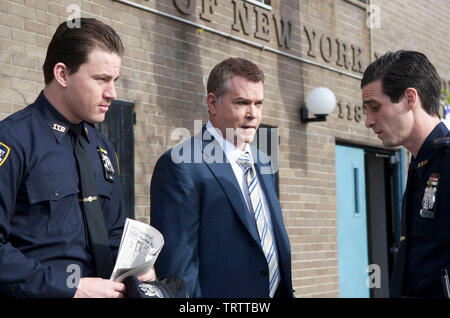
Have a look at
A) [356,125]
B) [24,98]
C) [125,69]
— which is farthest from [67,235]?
[356,125]

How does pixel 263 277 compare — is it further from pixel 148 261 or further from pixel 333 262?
pixel 333 262

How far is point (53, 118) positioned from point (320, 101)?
6.01 metres

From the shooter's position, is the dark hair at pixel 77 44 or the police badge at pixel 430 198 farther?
the police badge at pixel 430 198

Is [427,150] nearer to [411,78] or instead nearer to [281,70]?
[411,78]

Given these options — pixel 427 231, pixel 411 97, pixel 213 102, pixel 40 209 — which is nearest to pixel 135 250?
pixel 40 209

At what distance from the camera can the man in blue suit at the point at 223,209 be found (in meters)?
3.29

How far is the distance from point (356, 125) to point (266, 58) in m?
2.26

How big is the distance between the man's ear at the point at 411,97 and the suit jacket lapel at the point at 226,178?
1.00m

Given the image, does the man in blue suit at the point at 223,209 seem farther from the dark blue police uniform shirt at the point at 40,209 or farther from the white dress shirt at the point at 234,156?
the dark blue police uniform shirt at the point at 40,209

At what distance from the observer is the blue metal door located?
938cm

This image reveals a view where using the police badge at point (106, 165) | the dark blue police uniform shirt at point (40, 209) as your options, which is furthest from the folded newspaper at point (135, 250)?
the police badge at point (106, 165)

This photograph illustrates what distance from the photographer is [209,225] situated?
337 cm

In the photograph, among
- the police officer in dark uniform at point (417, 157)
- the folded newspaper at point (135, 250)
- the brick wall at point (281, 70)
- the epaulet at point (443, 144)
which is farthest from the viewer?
the brick wall at point (281, 70)

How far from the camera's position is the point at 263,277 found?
3391 mm
